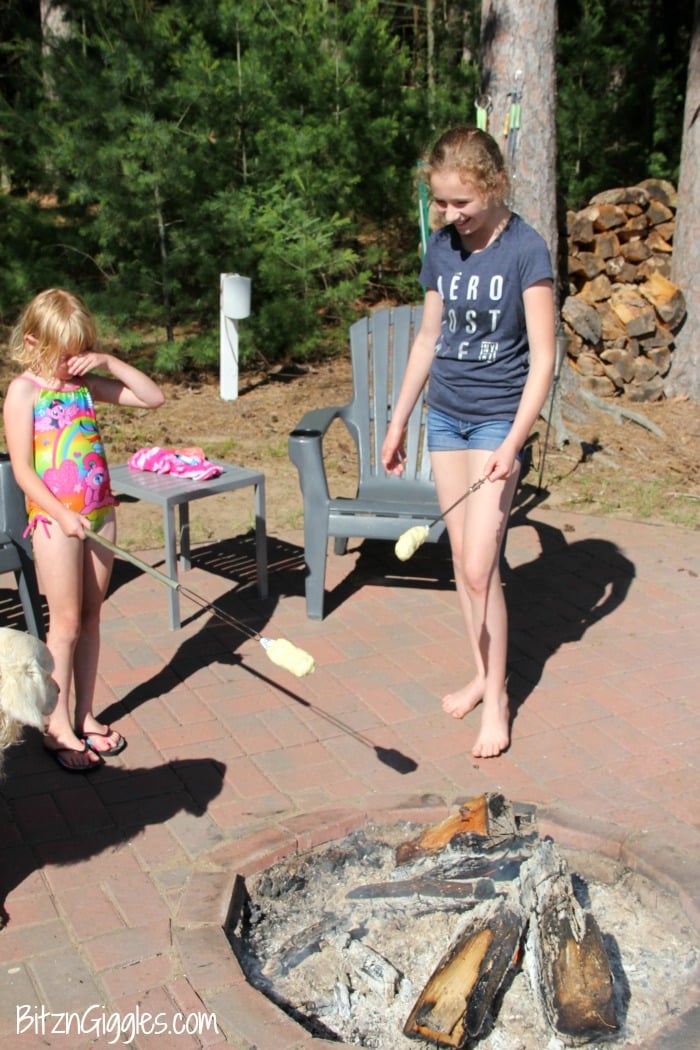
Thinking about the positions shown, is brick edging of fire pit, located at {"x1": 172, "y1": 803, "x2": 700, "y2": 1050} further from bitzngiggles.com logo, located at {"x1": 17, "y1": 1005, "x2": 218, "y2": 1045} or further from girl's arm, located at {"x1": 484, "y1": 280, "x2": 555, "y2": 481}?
girl's arm, located at {"x1": 484, "y1": 280, "x2": 555, "y2": 481}

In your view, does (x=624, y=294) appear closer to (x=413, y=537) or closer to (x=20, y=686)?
(x=413, y=537)

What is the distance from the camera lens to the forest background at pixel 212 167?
28.1 ft

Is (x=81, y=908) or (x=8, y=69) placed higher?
(x=8, y=69)

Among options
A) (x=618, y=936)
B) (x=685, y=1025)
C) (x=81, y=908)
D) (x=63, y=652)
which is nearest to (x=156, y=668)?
(x=63, y=652)

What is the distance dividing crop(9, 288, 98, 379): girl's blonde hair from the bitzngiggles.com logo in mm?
1776

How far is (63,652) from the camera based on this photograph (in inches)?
130

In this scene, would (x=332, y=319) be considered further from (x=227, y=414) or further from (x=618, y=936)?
(x=618, y=936)

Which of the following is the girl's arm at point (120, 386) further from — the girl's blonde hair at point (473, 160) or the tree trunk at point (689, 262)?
the tree trunk at point (689, 262)

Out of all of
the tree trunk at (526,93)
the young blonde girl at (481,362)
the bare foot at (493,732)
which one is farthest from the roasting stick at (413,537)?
the tree trunk at (526,93)

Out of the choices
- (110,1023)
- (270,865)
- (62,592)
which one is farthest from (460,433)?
(110,1023)

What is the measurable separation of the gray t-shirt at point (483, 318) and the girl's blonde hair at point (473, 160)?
0.53 feet

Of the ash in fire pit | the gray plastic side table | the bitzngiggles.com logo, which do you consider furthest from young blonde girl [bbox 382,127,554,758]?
the bitzngiggles.com logo

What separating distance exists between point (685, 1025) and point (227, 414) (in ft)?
20.9

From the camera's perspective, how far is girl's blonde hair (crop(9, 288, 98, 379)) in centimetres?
311
